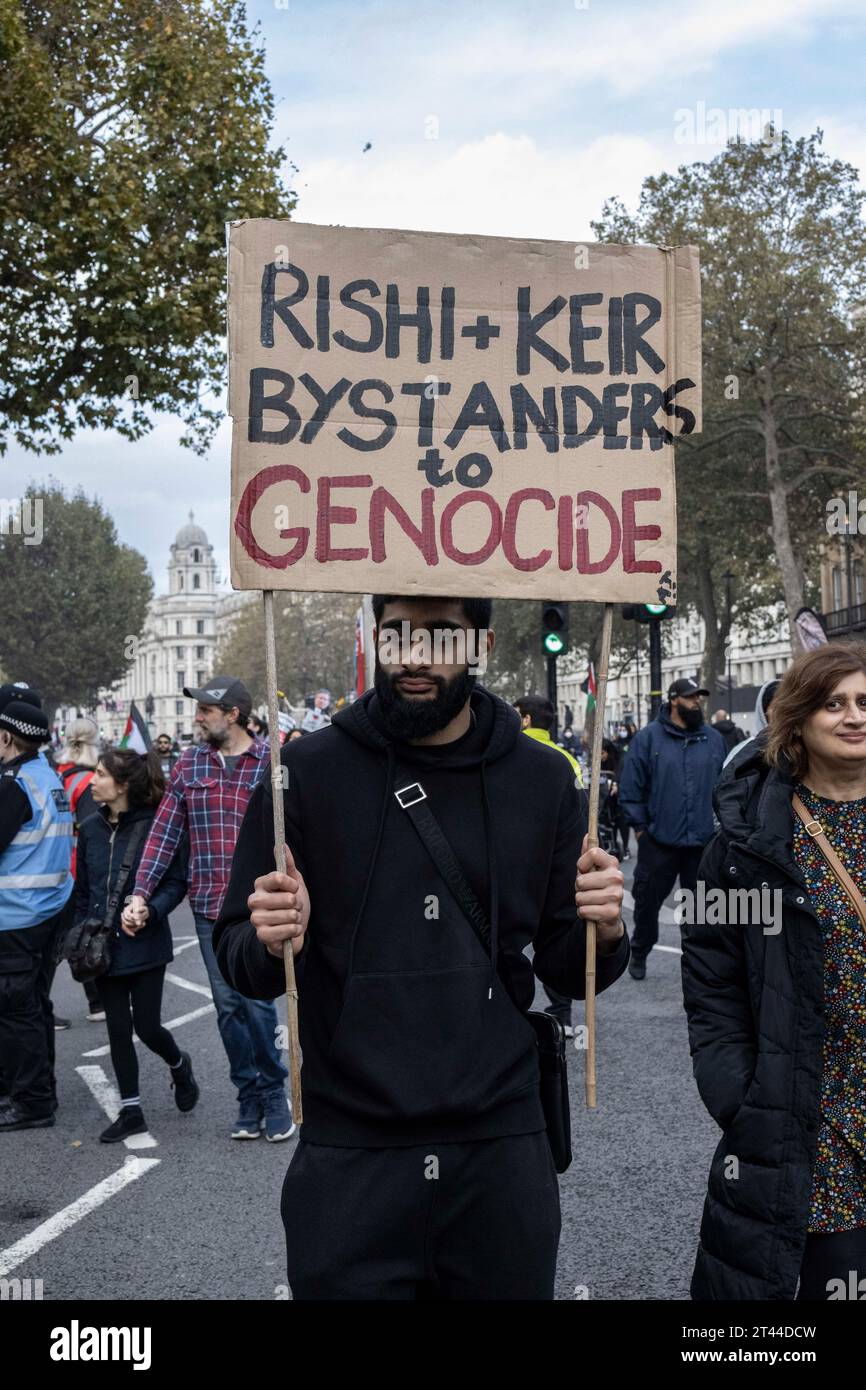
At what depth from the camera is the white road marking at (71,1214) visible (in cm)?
504

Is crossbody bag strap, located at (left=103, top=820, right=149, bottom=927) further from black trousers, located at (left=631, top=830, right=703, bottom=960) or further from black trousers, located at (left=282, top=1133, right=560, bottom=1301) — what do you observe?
black trousers, located at (left=282, top=1133, right=560, bottom=1301)

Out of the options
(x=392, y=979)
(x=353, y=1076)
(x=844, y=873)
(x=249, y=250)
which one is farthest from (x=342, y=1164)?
(x=249, y=250)

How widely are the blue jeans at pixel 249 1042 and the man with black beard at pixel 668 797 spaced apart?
12.7 ft

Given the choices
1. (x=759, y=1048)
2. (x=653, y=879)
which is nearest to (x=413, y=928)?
(x=759, y=1048)

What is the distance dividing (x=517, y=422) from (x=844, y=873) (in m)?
1.16

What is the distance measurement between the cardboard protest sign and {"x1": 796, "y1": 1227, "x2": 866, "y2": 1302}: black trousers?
52.8 inches

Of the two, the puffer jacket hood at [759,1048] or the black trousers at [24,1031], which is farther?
the black trousers at [24,1031]

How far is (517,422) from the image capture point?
9.89 ft

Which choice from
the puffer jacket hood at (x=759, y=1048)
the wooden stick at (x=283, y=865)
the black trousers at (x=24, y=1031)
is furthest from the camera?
the black trousers at (x=24, y=1031)

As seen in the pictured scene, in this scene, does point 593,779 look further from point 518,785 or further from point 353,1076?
point 353,1076

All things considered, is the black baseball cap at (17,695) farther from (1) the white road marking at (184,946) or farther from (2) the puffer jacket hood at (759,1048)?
(1) the white road marking at (184,946)

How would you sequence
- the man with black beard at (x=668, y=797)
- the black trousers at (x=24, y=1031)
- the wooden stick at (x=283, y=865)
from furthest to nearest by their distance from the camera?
1. the man with black beard at (x=668, y=797)
2. the black trousers at (x=24, y=1031)
3. the wooden stick at (x=283, y=865)

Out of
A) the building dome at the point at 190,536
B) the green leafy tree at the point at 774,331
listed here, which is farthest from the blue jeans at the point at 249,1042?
the building dome at the point at 190,536
